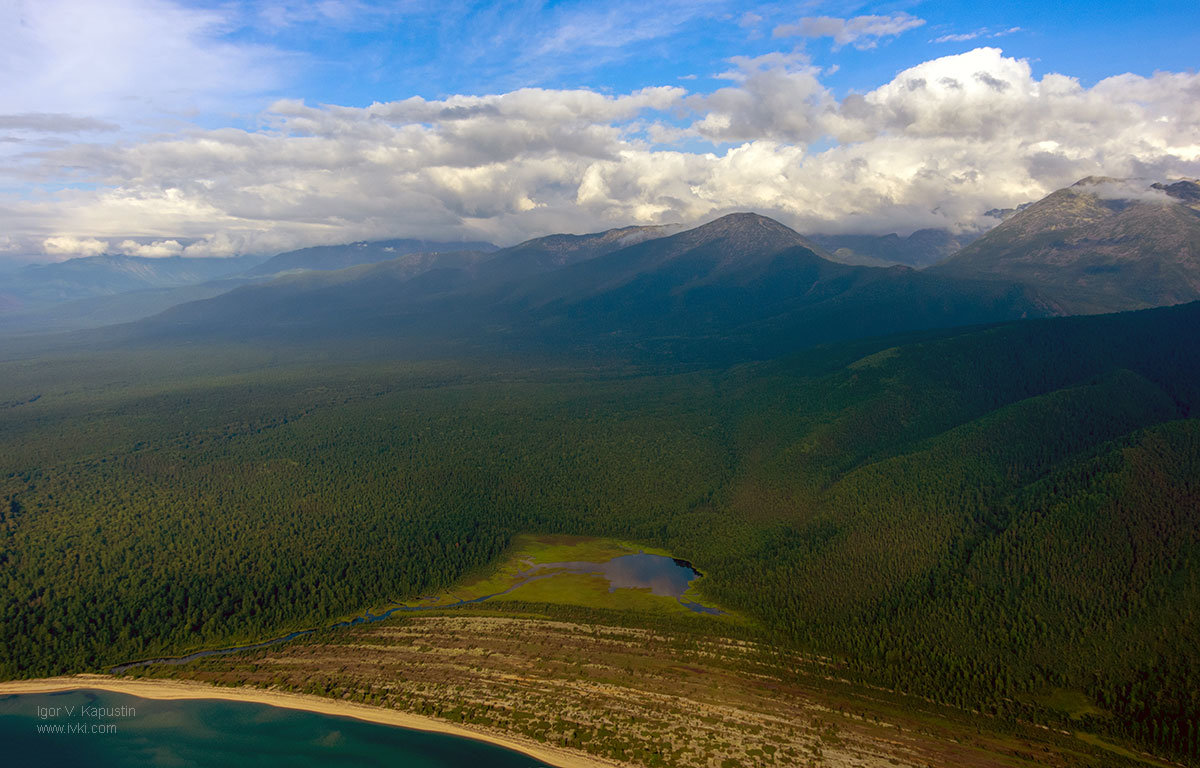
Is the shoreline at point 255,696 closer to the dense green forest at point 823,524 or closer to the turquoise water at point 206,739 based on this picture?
the turquoise water at point 206,739

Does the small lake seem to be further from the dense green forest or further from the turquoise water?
the turquoise water

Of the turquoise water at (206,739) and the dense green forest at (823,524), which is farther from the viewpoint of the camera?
the dense green forest at (823,524)

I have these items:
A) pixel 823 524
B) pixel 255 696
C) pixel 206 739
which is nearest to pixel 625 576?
pixel 823 524

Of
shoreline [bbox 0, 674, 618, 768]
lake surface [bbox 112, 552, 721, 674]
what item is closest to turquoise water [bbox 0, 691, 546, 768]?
shoreline [bbox 0, 674, 618, 768]

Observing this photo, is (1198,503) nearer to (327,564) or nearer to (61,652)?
(327,564)

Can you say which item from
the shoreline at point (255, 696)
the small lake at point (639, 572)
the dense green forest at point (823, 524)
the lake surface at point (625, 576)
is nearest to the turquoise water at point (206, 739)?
the shoreline at point (255, 696)

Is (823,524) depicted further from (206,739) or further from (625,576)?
(206,739)
